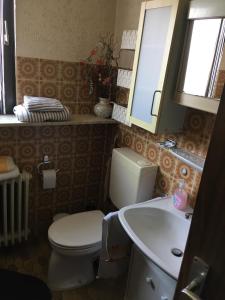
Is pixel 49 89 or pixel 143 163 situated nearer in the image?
pixel 143 163

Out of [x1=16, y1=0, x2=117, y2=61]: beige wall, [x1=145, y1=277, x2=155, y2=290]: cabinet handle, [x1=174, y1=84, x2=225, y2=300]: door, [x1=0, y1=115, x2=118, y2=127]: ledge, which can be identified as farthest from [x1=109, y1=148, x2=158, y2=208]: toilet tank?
[x1=174, y1=84, x2=225, y2=300]: door

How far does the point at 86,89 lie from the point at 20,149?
2.27ft

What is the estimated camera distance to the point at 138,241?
4.15ft

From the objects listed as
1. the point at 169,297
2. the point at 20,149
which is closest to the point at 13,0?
the point at 20,149

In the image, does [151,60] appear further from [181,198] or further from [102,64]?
[181,198]

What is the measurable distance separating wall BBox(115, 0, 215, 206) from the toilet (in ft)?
0.24

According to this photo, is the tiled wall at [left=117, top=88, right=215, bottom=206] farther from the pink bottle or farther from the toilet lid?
the toilet lid

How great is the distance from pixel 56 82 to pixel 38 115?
0.34 metres

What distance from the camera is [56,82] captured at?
1.97m

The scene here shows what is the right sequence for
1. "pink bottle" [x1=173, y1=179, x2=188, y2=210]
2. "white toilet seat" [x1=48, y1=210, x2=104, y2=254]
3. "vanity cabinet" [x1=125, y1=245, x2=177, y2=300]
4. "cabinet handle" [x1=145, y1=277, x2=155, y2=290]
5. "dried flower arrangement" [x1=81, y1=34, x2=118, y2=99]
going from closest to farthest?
"vanity cabinet" [x1=125, y1=245, x2=177, y2=300] → "cabinet handle" [x1=145, y1=277, x2=155, y2=290] → "pink bottle" [x1=173, y1=179, x2=188, y2=210] → "white toilet seat" [x1=48, y1=210, x2=104, y2=254] → "dried flower arrangement" [x1=81, y1=34, x2=118, y2=99]

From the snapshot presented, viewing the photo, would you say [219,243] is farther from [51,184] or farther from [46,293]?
[51,184]

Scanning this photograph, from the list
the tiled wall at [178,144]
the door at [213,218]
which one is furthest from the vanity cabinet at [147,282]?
the door at [213,218]

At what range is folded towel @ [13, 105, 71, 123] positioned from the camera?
1.75 meters

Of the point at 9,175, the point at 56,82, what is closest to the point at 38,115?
the point at 56,82
